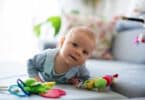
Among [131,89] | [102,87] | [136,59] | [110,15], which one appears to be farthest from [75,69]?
[110,15]

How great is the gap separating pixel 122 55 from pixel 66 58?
970 millimetres

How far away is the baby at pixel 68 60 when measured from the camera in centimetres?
112

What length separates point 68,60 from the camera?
3.71 ft

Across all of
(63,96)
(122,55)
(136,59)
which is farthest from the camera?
(122,55)

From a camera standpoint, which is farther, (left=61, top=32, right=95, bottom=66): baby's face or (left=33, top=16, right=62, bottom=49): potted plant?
(left=33, top=16, right=62, bottom=49): potted plant

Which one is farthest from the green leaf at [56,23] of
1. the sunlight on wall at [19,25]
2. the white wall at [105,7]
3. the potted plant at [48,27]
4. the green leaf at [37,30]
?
the white wall at [105,7]

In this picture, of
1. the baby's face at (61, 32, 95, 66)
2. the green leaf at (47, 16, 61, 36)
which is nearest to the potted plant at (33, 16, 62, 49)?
the green leaf at (47, 16, 61, 36)

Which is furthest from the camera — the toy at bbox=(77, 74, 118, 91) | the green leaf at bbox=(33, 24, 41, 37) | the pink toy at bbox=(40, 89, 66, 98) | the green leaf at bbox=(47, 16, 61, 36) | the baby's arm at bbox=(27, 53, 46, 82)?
the green leaf at bbox=(33, 24, 41, 37)

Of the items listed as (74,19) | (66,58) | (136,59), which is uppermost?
(74,19)

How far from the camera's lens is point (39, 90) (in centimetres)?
94

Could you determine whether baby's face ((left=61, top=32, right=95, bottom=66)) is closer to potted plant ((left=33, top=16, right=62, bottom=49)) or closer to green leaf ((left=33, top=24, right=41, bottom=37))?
potted plant ((left=33, top=16, right=62, bottom=49))

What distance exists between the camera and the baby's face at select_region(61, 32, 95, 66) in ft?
3.63

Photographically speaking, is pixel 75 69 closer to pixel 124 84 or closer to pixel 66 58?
pixel 66 58

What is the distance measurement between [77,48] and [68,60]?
6cm
